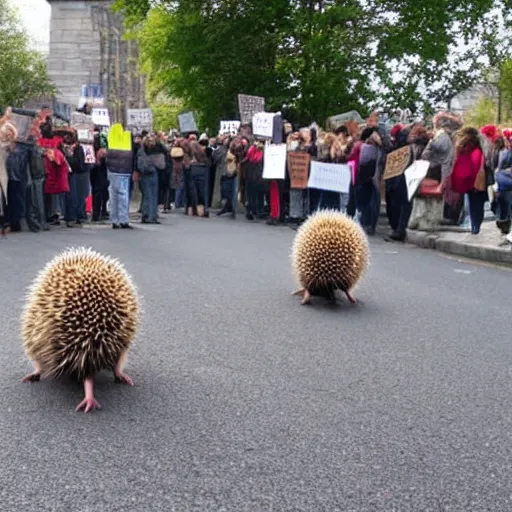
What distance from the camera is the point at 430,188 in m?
14.0

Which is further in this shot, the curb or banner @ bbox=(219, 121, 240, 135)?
banner @ bbox=(219, 121, 240, 135)

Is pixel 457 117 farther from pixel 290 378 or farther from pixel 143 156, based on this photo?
pixel 290 378

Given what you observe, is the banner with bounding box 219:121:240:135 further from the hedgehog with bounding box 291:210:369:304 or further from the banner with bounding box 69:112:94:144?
the hedgehog with bounding box 291:210:369:304

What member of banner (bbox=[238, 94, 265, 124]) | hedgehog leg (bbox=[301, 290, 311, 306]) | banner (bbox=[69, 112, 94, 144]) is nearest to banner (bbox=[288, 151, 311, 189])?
banner (bbox=[238, 94, 265, 124])

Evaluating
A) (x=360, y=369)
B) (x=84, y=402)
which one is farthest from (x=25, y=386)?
(x=360, y=369)

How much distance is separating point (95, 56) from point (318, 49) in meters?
34.7

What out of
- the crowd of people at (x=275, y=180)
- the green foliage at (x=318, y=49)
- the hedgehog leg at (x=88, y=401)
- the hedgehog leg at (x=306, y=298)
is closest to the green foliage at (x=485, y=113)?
the green foliage at (x=318, y=49)

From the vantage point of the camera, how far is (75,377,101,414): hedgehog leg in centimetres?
429

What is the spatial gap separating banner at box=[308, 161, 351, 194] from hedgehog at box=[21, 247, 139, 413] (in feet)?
38.3

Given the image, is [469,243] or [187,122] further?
[187,122]

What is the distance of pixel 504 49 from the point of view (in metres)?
25.4

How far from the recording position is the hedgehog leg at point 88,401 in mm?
4285

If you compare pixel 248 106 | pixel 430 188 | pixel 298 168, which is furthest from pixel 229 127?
pixel 430 188

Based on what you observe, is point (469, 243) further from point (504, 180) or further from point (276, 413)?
point (276, 413)
